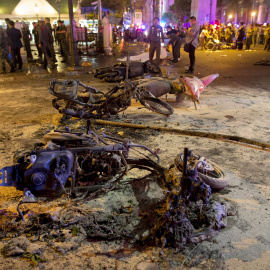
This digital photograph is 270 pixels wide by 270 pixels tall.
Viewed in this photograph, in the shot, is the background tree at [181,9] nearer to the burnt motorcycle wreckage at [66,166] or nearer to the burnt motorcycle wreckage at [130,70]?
the burnt motorcycle wreckage at [130,70]

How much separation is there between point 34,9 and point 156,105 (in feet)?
84.3

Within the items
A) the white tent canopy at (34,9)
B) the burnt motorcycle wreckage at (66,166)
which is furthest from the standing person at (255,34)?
the burnt motorcycle wreckage at (66,166)

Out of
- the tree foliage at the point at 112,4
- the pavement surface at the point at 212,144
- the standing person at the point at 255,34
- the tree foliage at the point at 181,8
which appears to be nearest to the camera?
the pavement surface at the point at 212,144

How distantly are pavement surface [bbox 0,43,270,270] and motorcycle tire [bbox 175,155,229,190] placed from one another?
143 millimetres

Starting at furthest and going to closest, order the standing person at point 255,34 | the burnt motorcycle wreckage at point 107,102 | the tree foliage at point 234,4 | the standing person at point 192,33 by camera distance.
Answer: the tree foliage at point 234,4 → the standing person at point 255,34 → the standing person at point 192,33 → the burnt motorcycle wreckage at point 107,102

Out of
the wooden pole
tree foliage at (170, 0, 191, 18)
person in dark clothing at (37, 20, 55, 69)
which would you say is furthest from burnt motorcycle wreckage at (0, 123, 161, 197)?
tree foliage at (170, 0, 191, 18)

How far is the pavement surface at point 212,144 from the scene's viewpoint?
2754mm

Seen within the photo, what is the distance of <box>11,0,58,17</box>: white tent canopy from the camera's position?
26.8 meters

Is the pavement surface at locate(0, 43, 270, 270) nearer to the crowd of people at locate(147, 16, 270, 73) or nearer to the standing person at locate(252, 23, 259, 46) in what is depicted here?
the crowd of people at locate(147, 16, 270, 73)

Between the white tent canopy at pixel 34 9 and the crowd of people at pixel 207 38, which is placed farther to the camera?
the white tent canopy at pixel 34 9

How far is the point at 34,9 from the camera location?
27.0m

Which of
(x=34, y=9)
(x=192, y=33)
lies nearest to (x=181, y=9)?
(x=34, y=9)

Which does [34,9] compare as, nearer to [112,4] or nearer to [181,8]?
[112,4]

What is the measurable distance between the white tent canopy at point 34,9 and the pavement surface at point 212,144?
17.4 m
